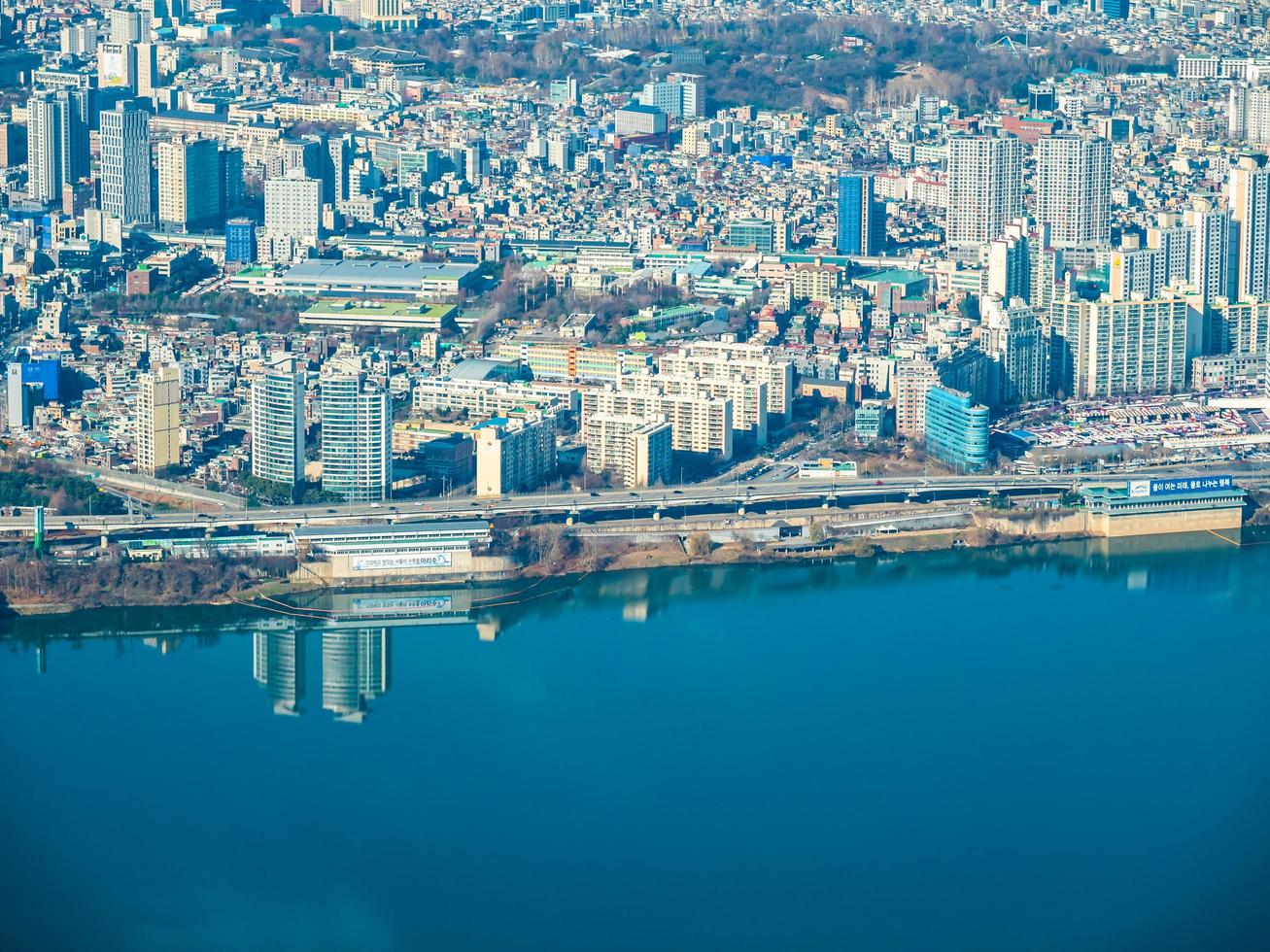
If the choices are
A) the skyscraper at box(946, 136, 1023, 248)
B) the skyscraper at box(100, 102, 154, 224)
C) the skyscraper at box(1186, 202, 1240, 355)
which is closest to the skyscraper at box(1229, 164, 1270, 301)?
the skyscraper at box(1186, 202, 1240, 355)

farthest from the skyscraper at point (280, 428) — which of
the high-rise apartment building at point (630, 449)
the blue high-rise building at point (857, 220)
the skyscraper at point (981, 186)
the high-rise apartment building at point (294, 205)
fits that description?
the skyscraper at point (981, 186)

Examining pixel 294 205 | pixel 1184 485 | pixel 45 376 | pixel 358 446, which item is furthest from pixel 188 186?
pixel 1184 485

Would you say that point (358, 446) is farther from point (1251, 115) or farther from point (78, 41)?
point (78, 41)

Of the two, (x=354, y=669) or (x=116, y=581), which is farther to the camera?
(x=116, y=581)

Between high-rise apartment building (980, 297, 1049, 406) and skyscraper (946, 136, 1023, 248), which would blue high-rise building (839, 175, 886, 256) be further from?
high-rise apartment building (980, 297, 1049, 406)

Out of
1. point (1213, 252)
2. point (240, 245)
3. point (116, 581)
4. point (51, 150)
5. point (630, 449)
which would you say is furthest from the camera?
point (51, 150)

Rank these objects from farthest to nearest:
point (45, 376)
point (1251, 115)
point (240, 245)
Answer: point (1251, 115) < point (240, 245) < point (45, 376)

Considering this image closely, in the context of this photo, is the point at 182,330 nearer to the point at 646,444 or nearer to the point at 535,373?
the point at 535,373

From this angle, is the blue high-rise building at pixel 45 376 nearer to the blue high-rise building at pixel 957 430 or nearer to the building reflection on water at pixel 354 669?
the building reflection on water at pixel 354 669

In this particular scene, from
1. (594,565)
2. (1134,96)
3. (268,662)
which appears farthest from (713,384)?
(1134,96)
